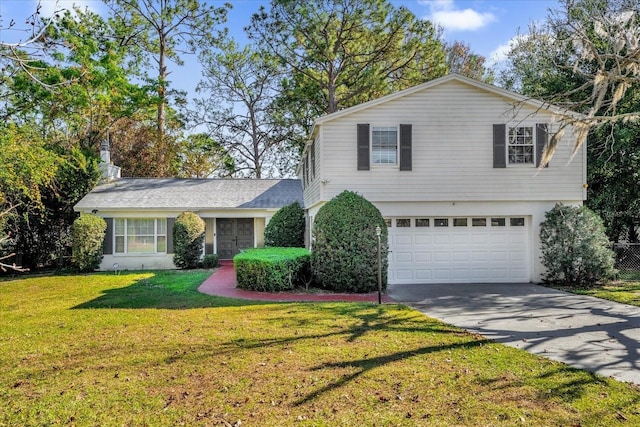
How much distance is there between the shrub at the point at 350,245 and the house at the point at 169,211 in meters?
7.97

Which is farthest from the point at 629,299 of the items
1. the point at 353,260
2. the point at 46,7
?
the point at 46,7

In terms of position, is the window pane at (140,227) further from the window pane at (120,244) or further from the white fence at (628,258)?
the white fence at (628,258)

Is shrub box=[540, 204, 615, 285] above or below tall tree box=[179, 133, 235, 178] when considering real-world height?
below

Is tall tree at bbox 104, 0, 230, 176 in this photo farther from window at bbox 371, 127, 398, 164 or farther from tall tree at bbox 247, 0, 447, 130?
window at bbox 371, 127, 398, 164

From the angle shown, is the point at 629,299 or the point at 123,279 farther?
the point at 123,279

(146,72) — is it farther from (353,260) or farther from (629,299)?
(629,299)

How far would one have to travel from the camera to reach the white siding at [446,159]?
39.4ft

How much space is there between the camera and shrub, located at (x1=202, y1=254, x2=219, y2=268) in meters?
17.1

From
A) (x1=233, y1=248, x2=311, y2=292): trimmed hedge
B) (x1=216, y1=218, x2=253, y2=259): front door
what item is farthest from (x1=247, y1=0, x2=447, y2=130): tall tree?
(x1=233, y1=248, x2=311, y2=292): trimmed hedge

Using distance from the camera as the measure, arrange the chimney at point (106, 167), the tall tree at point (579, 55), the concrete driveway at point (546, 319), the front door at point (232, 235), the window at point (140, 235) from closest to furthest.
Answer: the concrete driveway at point (546, 319)
the tall tree at point (579, 55)
the window at point (140, 235)
the front door at point (232, 235)
the chimney at point (106, 167)

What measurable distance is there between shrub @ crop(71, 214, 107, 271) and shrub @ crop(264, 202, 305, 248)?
6623 millimetres

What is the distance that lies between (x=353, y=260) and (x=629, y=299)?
6406 millimetres

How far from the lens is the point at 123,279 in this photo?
14141 millimetres

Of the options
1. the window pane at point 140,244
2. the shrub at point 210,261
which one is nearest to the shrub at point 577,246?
the shrub at point 210,261
